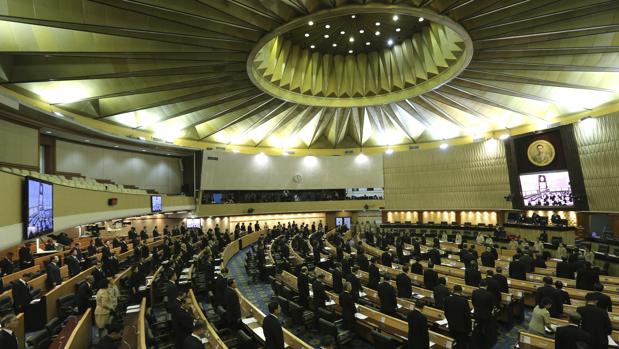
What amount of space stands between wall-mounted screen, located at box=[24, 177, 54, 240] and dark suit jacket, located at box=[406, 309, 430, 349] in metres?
8.82

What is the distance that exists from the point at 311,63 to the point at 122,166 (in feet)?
51.0

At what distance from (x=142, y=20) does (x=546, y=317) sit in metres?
14.2

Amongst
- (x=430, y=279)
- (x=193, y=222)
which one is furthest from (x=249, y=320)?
(x=193, y=222)

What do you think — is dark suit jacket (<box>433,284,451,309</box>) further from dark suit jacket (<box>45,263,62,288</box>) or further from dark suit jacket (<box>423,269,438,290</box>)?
dark suit jacket (<box>45,263,62,288</box>)

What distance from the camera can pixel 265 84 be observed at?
2012cm

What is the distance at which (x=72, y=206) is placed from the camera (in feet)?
40.0

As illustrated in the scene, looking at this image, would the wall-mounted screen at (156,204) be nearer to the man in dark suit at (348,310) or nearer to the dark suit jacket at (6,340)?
the dark suit jacket at (6,340)

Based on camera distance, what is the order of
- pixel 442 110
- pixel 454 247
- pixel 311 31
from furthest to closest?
1. pixel 442 110
2. pixel 311 31
3. pixel 454 247

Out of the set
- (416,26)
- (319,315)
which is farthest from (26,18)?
(416,26)

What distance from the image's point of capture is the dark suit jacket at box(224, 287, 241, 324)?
23.7 feet

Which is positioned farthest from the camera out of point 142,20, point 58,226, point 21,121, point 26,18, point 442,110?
point 442,110

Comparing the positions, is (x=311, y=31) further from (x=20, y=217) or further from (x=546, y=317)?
(x=546, y=317)

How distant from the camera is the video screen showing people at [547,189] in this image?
20.3 metres

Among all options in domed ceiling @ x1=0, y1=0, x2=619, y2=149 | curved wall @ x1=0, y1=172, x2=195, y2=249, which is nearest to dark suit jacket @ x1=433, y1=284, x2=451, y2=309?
curved wall @ x1=0, y1=172, x2=195, y2=249
